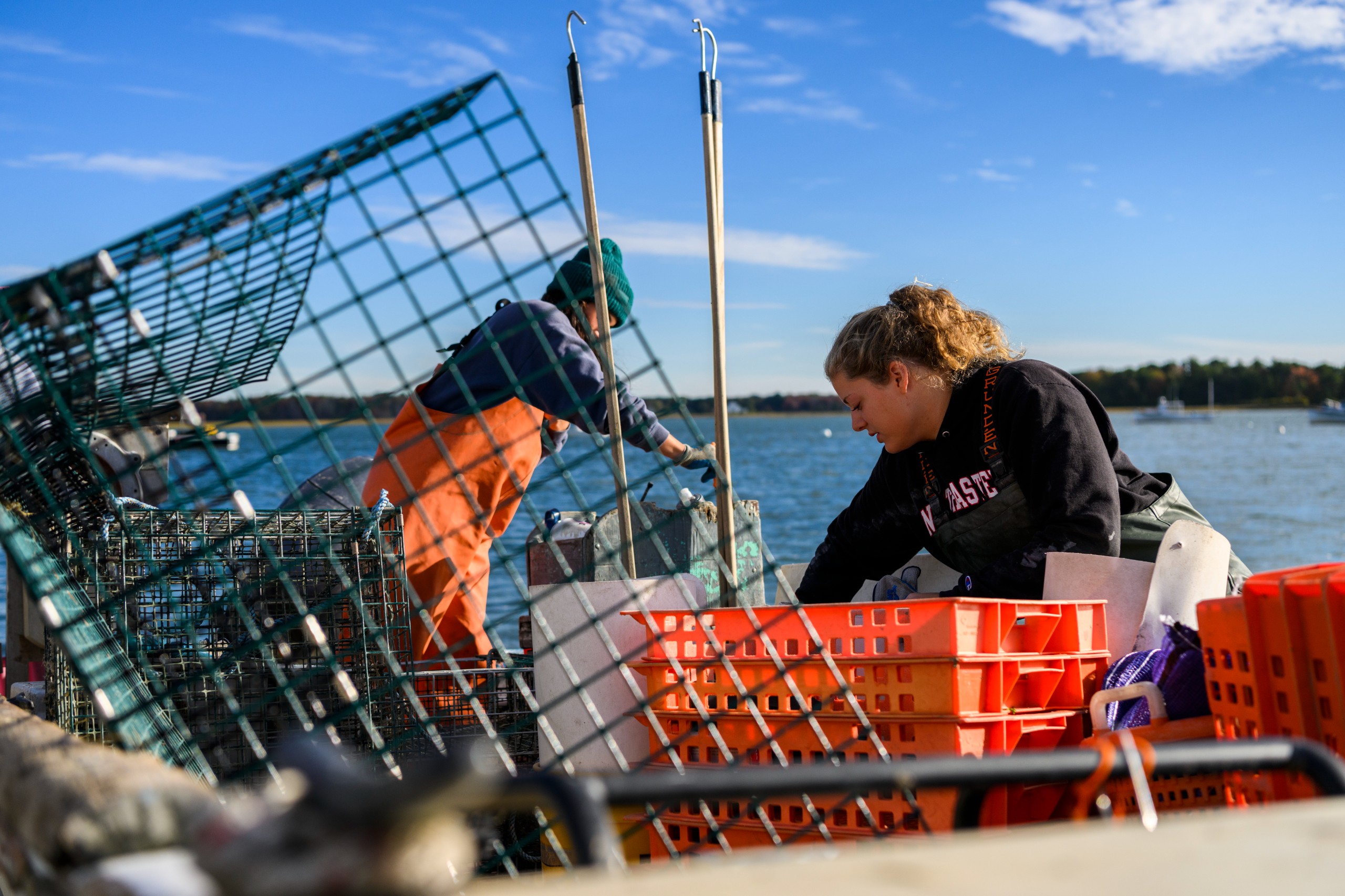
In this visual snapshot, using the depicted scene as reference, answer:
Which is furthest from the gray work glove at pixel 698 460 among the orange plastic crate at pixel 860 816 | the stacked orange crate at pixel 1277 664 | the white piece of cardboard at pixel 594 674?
the stacked orange crate at pixel 1277 664

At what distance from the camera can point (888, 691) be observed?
7.93 ft

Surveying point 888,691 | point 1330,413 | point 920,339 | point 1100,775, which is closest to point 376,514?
point 888,691

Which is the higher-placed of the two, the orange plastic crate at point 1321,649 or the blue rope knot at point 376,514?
the blue rope knot at point 376,514

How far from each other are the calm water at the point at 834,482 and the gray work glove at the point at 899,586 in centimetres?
76

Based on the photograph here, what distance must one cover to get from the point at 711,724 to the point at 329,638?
60.2 inches

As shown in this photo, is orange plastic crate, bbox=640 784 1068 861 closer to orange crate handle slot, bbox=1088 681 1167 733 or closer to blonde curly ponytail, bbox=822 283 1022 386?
orange crate handle slot, bbox=1088 681 1167 733

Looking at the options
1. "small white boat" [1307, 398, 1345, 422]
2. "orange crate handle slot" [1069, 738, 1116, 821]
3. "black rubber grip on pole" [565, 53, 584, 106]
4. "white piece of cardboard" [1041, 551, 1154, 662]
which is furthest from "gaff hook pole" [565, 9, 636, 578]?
"small white boat" [1307, 398, 1345, 422]

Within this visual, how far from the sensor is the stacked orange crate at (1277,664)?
1999 millimetres

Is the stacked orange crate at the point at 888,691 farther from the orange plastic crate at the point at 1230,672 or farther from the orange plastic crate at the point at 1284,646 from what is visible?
the orange plastic crate at the point at 1284,646

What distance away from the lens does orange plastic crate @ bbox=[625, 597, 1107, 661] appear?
2.35m

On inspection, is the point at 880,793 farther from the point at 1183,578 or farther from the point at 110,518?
the point at 110,518

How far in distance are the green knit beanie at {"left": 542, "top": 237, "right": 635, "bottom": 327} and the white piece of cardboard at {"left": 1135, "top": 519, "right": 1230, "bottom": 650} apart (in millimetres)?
1736

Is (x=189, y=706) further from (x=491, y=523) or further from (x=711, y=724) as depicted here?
(x=711, y=724)

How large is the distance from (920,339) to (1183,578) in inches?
38.7
